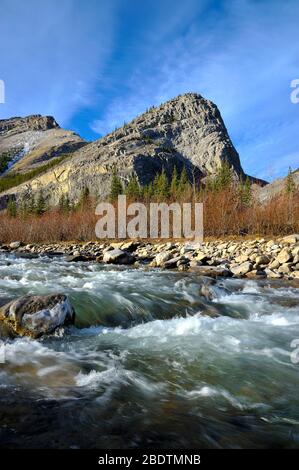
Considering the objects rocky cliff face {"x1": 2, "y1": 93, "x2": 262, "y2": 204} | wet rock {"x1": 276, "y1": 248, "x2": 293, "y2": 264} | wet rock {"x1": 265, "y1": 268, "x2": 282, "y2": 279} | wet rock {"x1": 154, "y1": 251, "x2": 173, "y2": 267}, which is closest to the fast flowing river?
wet rock {"x1": 265, "y1": 268, "x2": 282, "y2": 279}

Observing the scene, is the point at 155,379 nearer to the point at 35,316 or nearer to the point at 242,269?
the point at 35,316

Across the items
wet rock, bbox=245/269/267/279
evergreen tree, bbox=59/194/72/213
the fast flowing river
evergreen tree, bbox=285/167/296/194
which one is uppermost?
evergreen tree, bbox=59/194/72/213

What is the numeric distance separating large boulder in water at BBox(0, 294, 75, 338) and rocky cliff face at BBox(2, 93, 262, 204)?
8603cm

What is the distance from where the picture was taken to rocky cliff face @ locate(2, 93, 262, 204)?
105 meters

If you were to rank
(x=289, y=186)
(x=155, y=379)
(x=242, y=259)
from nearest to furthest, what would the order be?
(x=155, y=379), (x=242, y=259), (x=289, y=186)

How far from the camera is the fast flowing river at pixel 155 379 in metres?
3.86

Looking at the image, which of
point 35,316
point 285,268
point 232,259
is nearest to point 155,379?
point 35,316

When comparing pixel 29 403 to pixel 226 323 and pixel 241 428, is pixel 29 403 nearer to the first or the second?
pixel 241 428

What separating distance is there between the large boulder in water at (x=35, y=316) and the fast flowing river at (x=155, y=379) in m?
0.27

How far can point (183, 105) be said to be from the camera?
161500 millimetres

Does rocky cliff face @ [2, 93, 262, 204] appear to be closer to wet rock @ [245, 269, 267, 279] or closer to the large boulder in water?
wet rock @ [245, 269, 267, 279]

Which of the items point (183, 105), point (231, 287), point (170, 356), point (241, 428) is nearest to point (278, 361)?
point (170, 356)

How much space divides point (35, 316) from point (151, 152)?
359 feet

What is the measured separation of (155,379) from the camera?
5.39 meters
